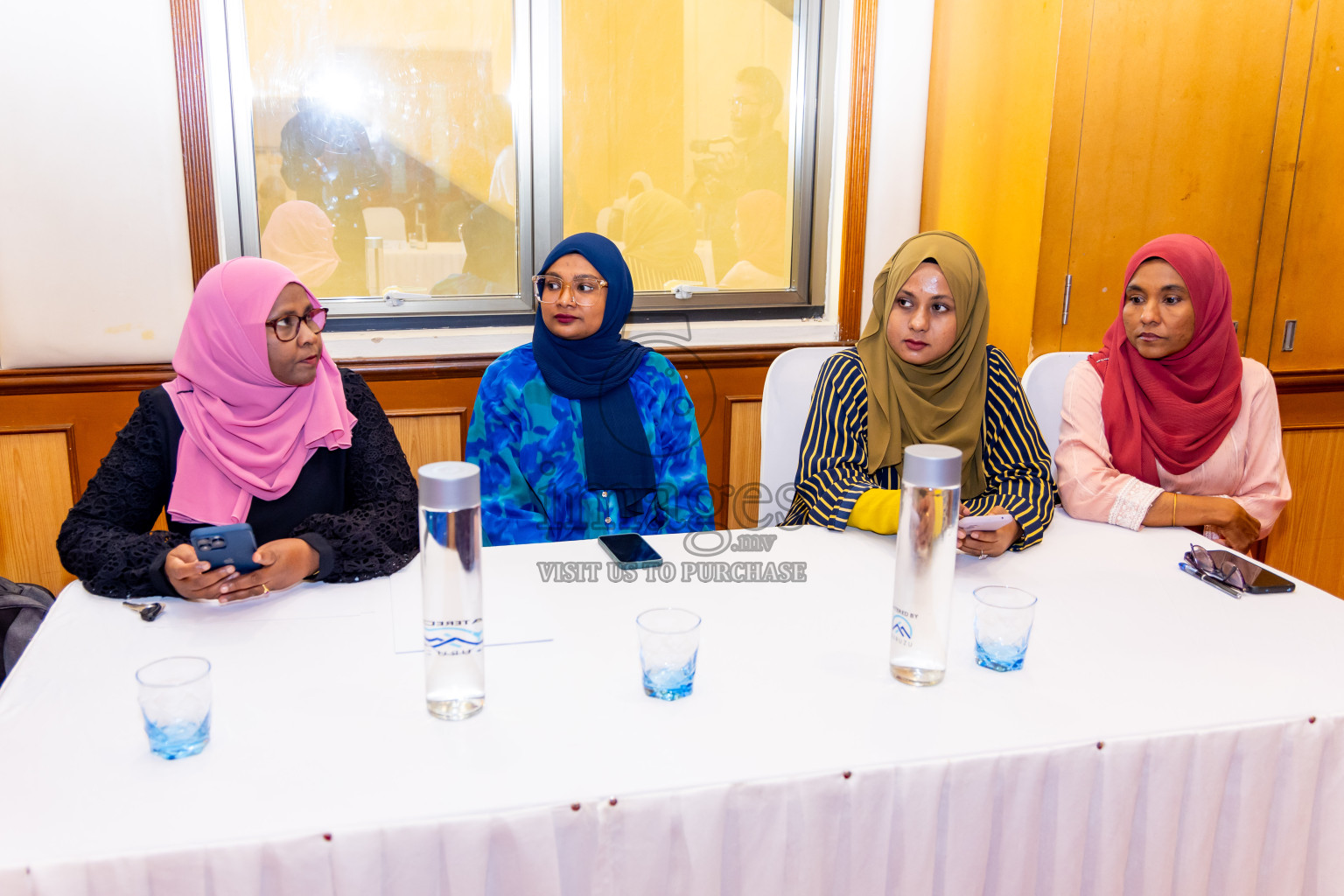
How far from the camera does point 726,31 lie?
2779 millimetres

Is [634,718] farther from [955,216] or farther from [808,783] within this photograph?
[955,216]

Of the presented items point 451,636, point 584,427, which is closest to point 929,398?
point 584,427

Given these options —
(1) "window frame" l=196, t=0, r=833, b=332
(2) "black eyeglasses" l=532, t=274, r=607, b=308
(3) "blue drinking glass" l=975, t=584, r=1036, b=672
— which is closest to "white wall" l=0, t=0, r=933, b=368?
(1) "window frame" l=196, t=0, r=833, b=332

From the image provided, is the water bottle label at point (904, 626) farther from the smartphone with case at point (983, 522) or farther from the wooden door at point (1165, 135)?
the wooden door at point (1165, 135)

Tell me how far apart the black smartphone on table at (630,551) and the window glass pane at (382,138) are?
1518 millimetres

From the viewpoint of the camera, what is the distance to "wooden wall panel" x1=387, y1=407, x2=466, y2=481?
8.70ft

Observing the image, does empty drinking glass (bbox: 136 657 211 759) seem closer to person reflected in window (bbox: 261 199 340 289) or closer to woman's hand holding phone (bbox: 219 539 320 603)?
woman's hand holding phone (bbox: 219 539 320 603)

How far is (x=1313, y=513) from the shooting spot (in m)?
2.96

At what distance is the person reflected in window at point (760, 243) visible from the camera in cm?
294

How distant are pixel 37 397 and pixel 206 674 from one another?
197cm

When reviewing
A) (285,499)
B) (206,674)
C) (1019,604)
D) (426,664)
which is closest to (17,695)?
(206,674)

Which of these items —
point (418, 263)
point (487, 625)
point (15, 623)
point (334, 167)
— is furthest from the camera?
point (418, 263)

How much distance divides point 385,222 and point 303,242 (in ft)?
0.79

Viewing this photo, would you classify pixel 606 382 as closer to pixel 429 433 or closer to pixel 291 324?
pixel 291 324
